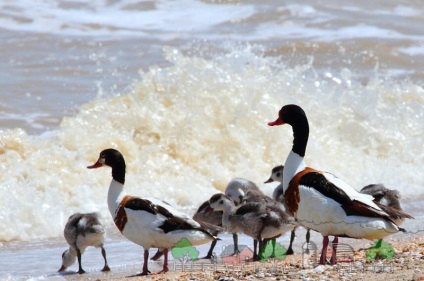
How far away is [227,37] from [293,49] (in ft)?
5.42

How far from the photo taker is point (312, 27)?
24.5 metres

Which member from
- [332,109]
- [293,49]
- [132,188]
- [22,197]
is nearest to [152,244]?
[22,197]

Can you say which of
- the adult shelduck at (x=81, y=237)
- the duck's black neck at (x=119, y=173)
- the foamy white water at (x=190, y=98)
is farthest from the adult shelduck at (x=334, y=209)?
the foamy white water at (x=190, y=98)

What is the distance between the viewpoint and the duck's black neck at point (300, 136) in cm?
918

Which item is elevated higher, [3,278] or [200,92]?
[200,92]

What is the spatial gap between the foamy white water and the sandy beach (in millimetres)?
3236

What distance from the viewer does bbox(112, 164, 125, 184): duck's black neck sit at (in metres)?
9.80

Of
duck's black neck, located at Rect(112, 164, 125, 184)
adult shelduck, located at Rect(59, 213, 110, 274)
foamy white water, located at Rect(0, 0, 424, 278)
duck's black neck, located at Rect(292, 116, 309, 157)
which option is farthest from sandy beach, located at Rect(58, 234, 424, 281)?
foamy white water, located at Rect(0, 0, 424, 278)

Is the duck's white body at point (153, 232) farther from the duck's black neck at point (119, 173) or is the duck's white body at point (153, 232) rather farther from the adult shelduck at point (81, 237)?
the adult shelduck at point (81, 237)

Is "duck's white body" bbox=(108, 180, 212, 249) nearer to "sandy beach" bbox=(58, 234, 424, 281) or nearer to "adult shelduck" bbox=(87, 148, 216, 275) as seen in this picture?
"adult shelduck" bbox=(87, 148, 216, 275)

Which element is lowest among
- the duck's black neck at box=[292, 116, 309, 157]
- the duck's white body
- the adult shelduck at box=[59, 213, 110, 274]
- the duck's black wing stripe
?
the adult shelduck at box=[59, 213, 110, 274]

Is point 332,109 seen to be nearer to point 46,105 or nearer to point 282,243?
point 46,105

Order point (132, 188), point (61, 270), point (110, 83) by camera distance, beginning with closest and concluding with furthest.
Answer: point (61, 270) < point (132, 188) < point (110, 83)

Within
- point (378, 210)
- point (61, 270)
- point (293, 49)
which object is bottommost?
point (61, 270)
